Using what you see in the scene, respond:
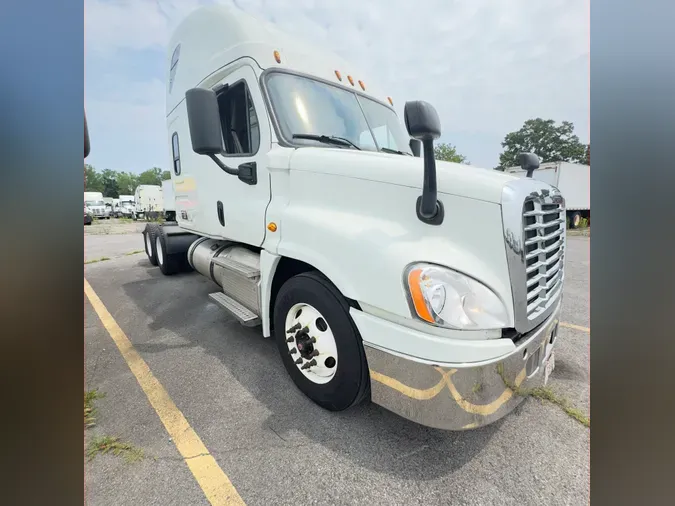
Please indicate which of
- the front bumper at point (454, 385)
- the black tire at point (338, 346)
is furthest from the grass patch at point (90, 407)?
the front bumper at point (454, 385)

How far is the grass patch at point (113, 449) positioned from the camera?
76.8 inches

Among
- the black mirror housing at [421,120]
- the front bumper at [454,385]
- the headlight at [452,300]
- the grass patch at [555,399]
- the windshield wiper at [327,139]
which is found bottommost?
the grass patch at [555,399]

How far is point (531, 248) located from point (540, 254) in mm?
107

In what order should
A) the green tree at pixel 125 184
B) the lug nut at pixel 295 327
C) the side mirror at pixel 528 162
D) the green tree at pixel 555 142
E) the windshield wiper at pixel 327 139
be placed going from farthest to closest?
the green tree at pixel 125 184
the side mirror at pixel 528 162
the windshield wiper at pixel 327 139
the lug nut at pixel 295 327
the green tree at pixel 555 142

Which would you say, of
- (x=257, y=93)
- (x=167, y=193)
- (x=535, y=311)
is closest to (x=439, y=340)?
(x=535, y=311)

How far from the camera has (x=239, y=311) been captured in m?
3.20

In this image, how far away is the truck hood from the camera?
185 centimetres

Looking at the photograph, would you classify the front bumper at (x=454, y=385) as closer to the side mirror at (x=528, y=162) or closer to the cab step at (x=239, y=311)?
the cab step at (x=239, y=311)

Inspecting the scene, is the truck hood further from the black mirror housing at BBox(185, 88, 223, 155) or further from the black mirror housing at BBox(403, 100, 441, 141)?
the black mirror housing at BBox(185, 88, 223, 155)

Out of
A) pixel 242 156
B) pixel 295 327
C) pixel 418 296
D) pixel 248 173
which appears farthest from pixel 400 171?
pixel 242 156

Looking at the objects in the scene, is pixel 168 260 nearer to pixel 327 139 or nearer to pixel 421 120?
pixel 327 139

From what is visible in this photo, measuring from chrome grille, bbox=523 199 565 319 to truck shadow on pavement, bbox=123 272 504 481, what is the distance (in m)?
0.94

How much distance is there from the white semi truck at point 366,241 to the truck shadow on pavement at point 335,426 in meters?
0.18

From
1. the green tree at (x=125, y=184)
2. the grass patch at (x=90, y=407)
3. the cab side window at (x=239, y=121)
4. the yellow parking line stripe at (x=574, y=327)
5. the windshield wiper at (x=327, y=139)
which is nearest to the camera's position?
the grass patch at (x=90, y=407)
